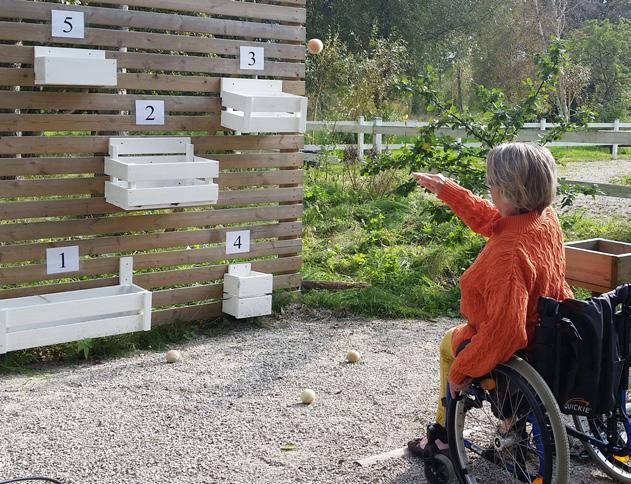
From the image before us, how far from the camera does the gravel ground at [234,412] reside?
146 inches

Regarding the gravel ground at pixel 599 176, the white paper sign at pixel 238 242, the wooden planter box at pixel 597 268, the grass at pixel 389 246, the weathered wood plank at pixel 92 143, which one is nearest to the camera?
the wooden planter box at pixel 597 268

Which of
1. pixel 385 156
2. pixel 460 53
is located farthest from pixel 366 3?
pixel 385 156

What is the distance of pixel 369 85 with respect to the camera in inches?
522

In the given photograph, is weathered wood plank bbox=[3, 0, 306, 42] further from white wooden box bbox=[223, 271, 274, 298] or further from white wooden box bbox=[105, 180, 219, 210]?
white wooden box bbox=[223, 271, 274, 298]

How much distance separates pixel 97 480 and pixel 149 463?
0.26 m

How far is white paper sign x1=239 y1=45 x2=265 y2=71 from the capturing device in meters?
5.98

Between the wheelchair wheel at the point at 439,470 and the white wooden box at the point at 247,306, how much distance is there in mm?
2676

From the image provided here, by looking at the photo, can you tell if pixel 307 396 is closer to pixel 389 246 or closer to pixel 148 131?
pixel 148 131

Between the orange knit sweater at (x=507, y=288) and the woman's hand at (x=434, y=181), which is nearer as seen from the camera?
the orange knit sweater at (x=507, y=288)

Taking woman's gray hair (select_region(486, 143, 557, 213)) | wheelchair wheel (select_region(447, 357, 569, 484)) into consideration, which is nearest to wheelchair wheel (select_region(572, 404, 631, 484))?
wheelchair wheel (select_region(447, 357, 569, 484))

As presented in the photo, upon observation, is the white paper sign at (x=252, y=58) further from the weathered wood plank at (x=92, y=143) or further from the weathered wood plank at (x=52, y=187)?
the weathered wood plank at (x=52, y=187)

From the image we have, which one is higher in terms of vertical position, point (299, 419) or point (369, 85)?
point (369, 85)

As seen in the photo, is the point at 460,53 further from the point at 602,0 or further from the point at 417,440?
the point at 417,440

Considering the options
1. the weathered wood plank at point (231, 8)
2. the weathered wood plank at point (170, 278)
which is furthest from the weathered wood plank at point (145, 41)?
the weathered wood plank at point (170, 278)
